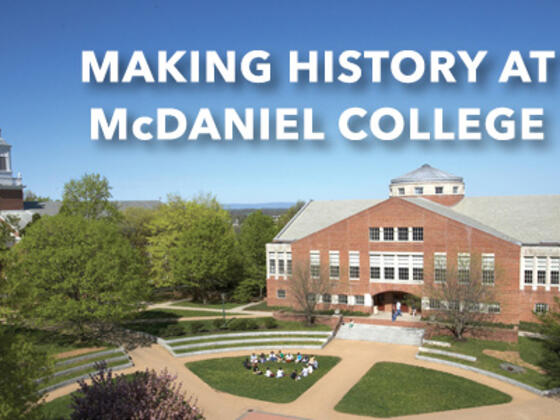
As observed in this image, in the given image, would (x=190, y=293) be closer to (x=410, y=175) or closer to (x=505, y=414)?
(x=410, y=175)

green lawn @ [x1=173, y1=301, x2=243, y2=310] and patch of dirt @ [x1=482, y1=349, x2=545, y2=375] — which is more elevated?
patch of dirt @ [x1=482, y1=349, x2=545, y2=375]

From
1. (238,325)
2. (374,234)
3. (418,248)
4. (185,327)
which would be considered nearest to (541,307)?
(418,248)

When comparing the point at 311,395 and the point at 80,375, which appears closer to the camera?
the point at 311,395

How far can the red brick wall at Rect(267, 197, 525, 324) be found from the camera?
1586 inches

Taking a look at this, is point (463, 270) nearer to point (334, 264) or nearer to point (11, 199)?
point (334, 264)

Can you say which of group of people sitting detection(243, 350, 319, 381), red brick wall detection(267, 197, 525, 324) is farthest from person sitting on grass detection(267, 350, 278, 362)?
red brick wall detection(267, 197, 525, 324)

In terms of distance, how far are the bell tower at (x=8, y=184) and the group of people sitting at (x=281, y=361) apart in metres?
65.6

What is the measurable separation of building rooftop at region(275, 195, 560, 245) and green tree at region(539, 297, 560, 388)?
11.4m

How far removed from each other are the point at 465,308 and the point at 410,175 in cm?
2548

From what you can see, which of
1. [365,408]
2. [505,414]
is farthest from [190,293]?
[505,414]

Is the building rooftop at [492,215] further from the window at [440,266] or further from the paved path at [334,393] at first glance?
the paved path at [334,393]

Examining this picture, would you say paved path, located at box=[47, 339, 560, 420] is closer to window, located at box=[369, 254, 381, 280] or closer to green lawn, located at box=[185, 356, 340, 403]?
green lawn, located at box=[185, 356, 340, 403]

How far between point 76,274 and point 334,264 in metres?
25.0

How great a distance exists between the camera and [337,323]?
1651 inches
